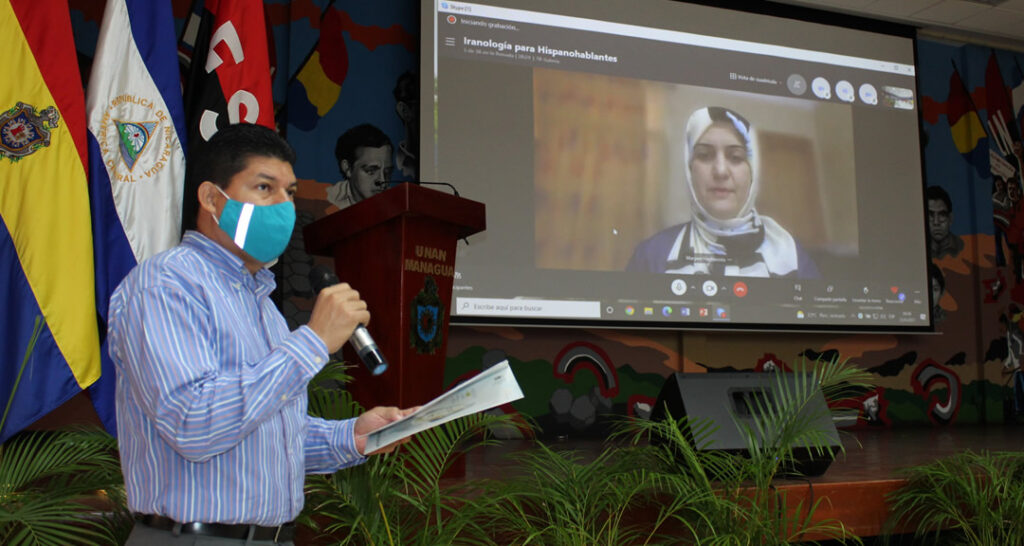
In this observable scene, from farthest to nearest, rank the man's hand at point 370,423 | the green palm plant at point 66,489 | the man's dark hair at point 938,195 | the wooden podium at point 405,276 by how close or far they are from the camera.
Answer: the man's dark hair at point 938,195 < the wooden podium at point 405,276 < the green palm plant at point 66,489 < the man's hand at point 370,423

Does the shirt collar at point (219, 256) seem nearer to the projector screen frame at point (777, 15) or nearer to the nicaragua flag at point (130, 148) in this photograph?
the nicaragua flag at point (130, 148)

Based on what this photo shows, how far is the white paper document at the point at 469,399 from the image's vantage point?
1180 mm

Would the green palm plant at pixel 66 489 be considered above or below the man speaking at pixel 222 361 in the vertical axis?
below

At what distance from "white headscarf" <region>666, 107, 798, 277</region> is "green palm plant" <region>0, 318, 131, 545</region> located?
2762 mm

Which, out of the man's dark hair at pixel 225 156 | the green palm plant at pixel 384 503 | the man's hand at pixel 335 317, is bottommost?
the green palm plant at pixel 384 503

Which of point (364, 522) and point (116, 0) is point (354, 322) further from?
point (116, 0)

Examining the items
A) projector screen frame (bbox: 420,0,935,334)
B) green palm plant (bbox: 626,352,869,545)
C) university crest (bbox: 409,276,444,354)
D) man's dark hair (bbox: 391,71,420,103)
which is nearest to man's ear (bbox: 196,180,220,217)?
university crest (bbox: 409,276,444,354)

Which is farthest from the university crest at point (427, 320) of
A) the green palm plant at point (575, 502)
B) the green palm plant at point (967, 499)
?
the green palm plant at point (967, 499)

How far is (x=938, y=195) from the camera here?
4781 mm

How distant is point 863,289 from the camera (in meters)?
4.29

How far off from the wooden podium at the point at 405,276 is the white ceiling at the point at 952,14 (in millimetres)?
2853

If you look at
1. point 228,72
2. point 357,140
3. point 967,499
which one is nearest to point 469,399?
point 967,499

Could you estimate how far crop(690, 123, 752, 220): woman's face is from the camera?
4.11 meters

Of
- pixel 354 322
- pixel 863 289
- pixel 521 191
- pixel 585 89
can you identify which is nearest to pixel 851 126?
pixel 863 289
